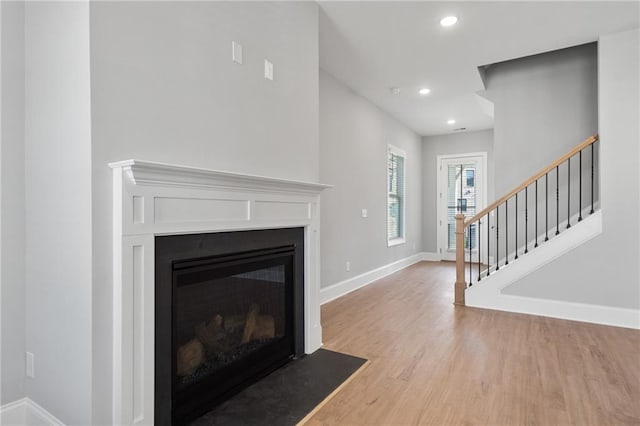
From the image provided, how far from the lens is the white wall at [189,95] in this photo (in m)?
1.48

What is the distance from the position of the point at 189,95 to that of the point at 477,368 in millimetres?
2564

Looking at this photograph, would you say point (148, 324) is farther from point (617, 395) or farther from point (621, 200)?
point (621, 200)

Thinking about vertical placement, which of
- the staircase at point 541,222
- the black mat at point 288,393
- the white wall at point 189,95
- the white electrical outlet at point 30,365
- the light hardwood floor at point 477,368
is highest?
the white wall at point 189,95

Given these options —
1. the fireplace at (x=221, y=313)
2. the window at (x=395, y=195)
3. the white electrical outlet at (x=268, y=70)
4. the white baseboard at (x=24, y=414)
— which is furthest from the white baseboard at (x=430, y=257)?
the white baseboard at (x=24, y=414)

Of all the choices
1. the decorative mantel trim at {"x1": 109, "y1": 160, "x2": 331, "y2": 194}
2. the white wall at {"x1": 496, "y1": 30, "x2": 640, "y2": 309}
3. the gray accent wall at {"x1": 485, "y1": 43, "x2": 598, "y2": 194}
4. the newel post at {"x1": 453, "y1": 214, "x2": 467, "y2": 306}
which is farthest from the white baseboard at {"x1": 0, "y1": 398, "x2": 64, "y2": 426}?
the gray accent wall at {"x1": 485, "y1": 43, "x2": 598, "y2": 194}

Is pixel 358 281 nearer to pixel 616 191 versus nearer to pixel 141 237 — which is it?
pixel 616 191

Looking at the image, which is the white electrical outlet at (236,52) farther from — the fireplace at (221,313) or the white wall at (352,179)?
the white wall at (352,179)

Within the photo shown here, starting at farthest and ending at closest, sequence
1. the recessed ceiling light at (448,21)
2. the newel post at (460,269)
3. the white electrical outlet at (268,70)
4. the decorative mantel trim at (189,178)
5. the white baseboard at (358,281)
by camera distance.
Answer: the white baseboard at (358,281)
the newel post at (460,269)
the recessed ceiling light at (448,21)
the white electrical outlet at (268,70)
the decorative mantel trim at (189,178)

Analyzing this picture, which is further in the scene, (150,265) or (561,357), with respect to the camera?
(561,357)

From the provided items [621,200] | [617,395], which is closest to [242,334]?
[617,395]

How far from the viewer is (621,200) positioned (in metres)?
3.34

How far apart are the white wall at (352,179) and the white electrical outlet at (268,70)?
1.72 meters

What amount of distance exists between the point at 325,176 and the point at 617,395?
3126 millimetres

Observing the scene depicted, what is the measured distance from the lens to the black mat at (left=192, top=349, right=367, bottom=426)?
72.3 inches
